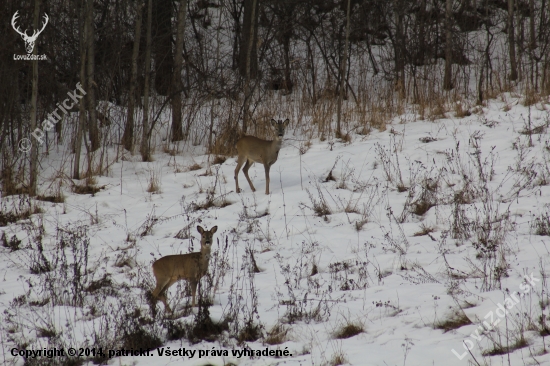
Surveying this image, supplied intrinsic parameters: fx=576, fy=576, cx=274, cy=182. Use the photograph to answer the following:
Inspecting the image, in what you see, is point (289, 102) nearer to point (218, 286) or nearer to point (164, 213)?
point (164, 213)

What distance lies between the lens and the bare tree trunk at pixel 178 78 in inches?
468

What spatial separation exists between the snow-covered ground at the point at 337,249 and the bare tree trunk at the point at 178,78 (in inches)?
54.8

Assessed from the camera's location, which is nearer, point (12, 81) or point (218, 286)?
point (218, 286)

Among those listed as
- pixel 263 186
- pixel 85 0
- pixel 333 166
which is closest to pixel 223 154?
pixel 263 186

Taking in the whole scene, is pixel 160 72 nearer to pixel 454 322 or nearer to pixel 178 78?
pixel 178 78

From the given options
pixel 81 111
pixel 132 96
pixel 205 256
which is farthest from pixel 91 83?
pixel 205 256

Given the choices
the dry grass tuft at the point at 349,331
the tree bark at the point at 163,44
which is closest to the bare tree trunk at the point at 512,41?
the tree bark at the point at 163,44

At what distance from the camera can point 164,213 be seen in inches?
354

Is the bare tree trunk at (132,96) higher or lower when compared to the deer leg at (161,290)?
higher

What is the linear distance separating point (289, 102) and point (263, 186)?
434cm

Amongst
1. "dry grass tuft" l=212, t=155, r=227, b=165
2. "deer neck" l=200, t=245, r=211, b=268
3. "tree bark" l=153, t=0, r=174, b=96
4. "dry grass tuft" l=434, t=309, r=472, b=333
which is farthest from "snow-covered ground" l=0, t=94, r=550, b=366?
"tree bark" l=153, t=0, r=174, b=96

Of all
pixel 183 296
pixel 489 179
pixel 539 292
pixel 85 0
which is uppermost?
pixel 85 0

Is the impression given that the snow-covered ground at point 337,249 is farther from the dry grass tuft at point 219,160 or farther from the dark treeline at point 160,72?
the dark treeline at point 160,72

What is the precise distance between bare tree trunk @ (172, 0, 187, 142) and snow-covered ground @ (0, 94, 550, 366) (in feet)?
4.57
